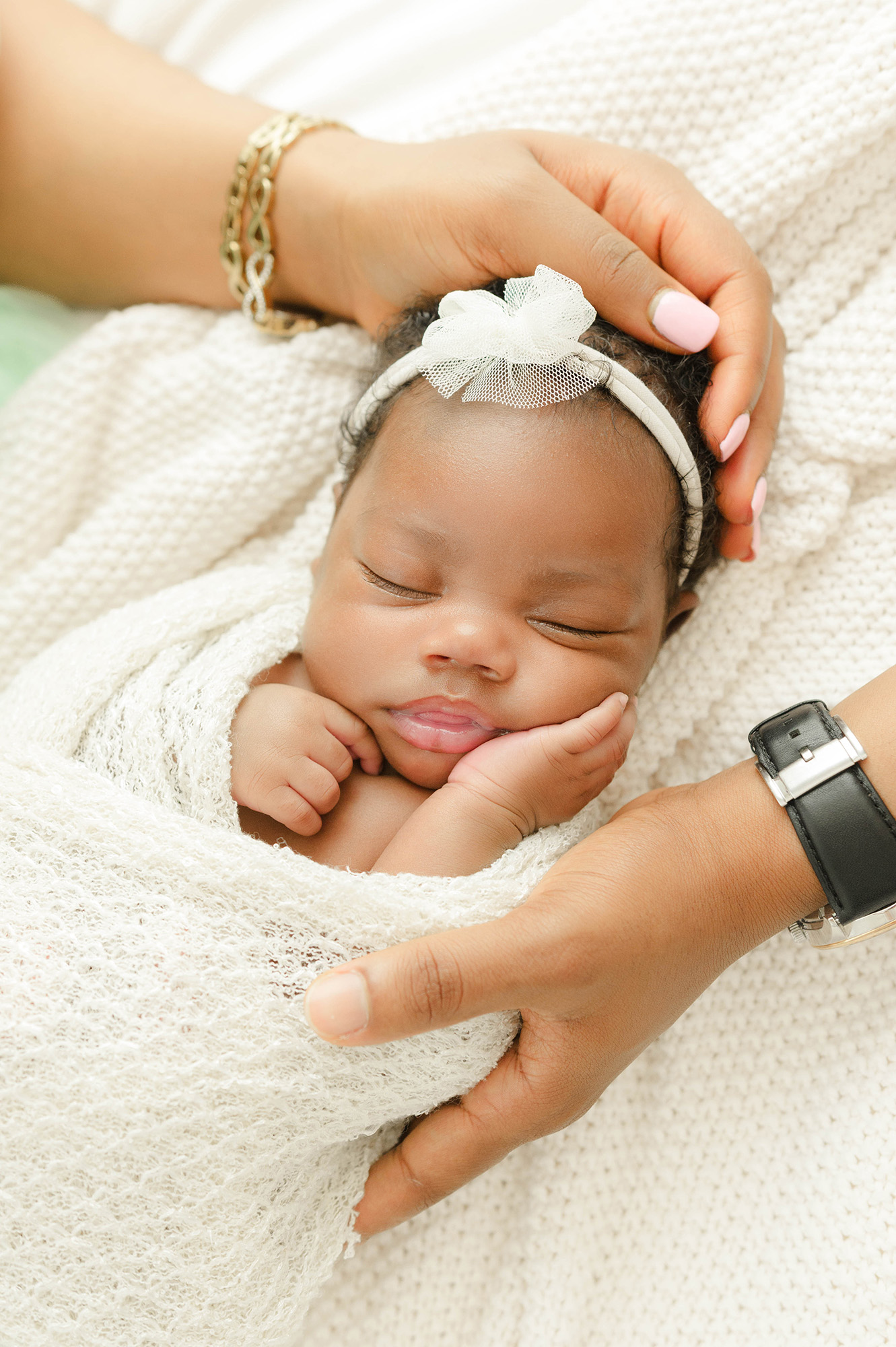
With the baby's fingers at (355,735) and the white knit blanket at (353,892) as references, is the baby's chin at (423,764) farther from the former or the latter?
the white knit blanket at (353,892)

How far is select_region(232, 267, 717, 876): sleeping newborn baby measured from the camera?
55.6 inches

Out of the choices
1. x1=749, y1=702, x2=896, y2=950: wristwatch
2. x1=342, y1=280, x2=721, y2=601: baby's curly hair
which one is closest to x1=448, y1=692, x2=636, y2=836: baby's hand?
x1=749, y1=702, x2=896, y2=950: wristwatch

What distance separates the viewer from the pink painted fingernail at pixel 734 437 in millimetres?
1497

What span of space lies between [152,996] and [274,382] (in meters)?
1.17

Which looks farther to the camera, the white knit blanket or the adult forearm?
the adult forearm

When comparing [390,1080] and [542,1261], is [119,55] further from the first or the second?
[542,1261]

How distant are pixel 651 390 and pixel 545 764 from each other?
0.63 meters

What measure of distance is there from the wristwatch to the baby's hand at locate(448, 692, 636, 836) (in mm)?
227

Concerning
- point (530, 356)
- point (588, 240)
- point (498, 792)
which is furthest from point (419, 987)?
point (588, 240)

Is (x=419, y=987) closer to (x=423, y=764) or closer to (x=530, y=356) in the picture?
(x=423, y=764)

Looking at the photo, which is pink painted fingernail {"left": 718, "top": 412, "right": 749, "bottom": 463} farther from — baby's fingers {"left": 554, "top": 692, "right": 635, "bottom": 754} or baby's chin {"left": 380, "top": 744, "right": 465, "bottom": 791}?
baby's chin {"left": 380, "top": 744, "right": 465, "bottom": 791}

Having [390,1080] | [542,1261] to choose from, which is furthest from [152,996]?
[542,1261]

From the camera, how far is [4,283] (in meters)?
2.06

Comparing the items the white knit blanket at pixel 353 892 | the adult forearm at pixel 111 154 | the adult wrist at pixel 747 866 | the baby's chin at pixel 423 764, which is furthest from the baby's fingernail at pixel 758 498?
the adult forearm at pixel 111 154
